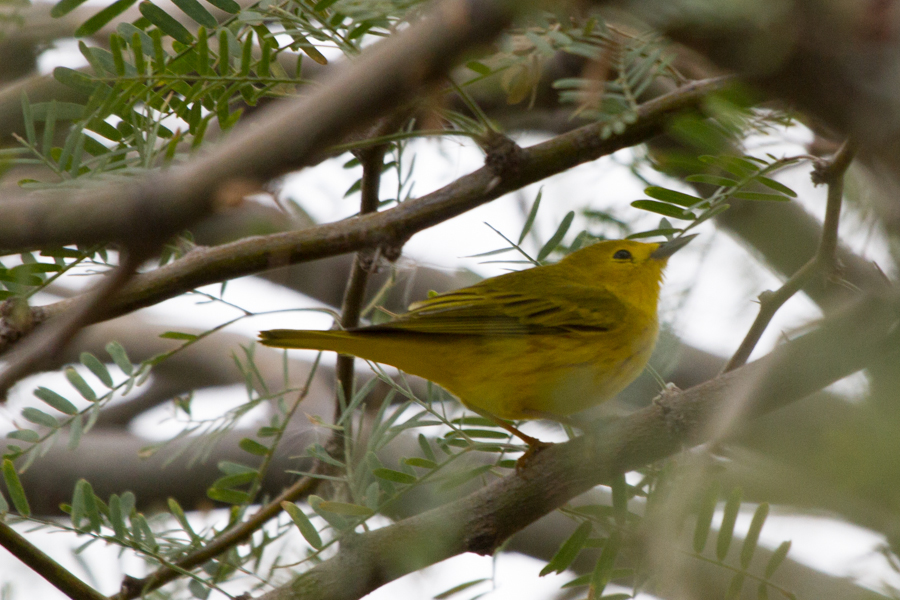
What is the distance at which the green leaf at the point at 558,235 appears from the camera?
2330mm

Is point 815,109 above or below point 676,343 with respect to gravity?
above

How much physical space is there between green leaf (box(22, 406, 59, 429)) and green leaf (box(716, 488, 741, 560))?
1677mm

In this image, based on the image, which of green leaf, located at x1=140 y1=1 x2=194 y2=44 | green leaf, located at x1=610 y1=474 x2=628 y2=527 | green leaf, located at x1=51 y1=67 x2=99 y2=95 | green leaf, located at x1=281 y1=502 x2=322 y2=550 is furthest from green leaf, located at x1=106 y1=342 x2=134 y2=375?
green leaf, located at x1=610 y1=474 x2=628 y2=527

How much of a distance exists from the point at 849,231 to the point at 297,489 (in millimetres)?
1962

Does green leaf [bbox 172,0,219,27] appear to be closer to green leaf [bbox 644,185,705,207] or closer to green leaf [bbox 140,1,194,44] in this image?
green leaf [bbox 140,1,194,44]

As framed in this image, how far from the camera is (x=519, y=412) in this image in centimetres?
276

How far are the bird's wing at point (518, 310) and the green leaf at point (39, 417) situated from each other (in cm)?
106

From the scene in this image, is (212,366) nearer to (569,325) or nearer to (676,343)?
(569,325)

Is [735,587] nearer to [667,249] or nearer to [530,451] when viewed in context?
[530,451]

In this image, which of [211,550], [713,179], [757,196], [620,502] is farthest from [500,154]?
[211,550]

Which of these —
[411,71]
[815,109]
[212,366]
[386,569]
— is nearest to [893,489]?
[815,109]

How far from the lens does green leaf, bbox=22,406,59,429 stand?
2.17 m

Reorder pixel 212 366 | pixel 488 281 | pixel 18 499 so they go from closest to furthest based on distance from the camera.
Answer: pixel 18 499 → pixel 488 281 → pixel 212 366

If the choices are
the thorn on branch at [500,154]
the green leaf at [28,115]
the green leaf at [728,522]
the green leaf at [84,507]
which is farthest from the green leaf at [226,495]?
the green leaf at [728,522]
